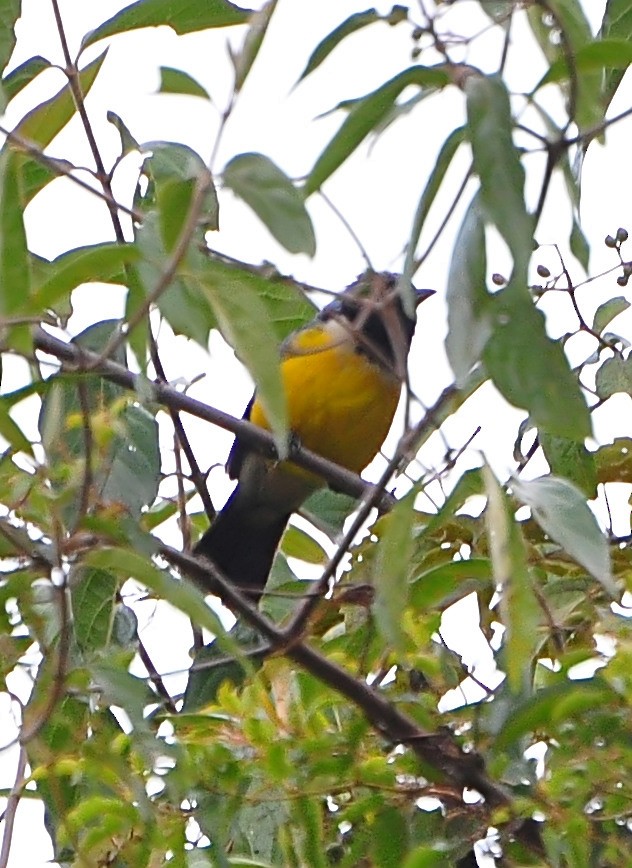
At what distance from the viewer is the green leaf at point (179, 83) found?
50.6 inches

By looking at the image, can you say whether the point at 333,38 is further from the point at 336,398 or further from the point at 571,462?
the point at 336,398

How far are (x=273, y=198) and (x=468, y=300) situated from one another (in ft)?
0.61

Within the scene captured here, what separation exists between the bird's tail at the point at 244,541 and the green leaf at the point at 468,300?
267cm

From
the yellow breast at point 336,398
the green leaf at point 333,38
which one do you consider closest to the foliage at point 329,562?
the green leaf at point 333,38

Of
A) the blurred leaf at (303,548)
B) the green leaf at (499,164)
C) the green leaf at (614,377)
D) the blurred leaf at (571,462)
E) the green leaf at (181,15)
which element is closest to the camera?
the green leaf at (499,164)

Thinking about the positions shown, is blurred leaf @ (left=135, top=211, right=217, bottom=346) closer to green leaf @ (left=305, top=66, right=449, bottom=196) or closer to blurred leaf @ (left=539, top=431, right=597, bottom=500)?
green leaf @ (left=305, top=66, right=449, bottom=196)

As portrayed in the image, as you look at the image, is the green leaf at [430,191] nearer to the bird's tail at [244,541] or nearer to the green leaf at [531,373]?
the green leaf at [531,373]

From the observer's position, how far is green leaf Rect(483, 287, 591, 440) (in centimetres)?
112

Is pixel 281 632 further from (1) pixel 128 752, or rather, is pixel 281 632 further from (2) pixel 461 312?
(2) pixel 461 312

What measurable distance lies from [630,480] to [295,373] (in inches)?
73.6

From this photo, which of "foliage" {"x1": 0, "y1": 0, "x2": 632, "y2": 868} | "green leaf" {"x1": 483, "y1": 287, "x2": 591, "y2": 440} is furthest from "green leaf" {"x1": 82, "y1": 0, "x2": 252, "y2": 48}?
"green leaf" {"x1": 483, "y1": 287, "x2": 591, "y2": 440}

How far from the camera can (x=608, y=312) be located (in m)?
2.06

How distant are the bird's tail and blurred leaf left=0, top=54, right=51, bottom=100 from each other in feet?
6.77

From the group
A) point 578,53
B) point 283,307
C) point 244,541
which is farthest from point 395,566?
point 244,541
